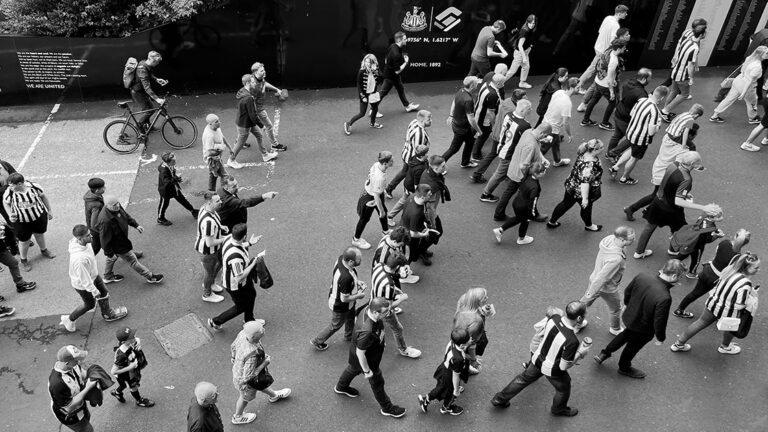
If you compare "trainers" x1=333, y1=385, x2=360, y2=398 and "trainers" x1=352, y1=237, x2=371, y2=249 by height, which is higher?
"trainers" x1=352, y1=237, x2=371, y2=249

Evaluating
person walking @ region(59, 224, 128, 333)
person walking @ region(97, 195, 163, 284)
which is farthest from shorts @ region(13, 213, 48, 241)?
person walking @ region(59, 224, 128, 333)

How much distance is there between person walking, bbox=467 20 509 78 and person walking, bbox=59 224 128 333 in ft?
28.4

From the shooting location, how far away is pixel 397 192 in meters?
11.1

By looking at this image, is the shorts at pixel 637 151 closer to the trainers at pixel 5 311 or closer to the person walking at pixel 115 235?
the person walking at pixel 115 235

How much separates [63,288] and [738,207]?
1088 cm

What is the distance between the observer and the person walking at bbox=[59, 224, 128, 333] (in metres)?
7.81

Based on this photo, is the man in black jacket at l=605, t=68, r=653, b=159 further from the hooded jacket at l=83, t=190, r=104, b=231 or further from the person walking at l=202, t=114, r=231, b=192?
the hooded jacket at l=83, t=190, r=104, b=231

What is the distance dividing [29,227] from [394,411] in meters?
5.96

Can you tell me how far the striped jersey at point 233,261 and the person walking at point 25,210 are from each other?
3363 mm

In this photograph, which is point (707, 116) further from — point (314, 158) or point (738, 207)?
point (314, 158)

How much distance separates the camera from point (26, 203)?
29.2 ft

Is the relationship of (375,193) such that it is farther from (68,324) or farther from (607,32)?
(607,32)

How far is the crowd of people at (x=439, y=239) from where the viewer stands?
6750 mm

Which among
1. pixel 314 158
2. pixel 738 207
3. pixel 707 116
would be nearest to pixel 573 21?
pixel 707 116
